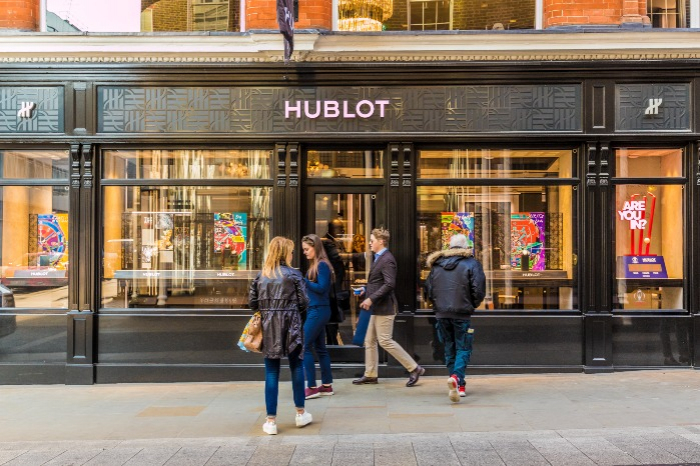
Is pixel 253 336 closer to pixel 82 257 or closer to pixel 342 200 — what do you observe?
pixel 342 200

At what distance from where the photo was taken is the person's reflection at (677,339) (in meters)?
9.38

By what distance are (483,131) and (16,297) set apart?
22.0 feet

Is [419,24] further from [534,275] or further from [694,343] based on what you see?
[694,343]

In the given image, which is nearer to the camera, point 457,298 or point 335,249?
point 457,298

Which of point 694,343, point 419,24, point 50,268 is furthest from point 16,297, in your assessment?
point 694,343

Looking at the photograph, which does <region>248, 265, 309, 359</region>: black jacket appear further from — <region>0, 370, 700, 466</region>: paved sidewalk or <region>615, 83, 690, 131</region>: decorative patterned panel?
<region>615, 83, 690, 131</region>: decorative patterned panel

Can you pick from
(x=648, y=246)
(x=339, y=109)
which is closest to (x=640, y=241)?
(x=648, y=246)

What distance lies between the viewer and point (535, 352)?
937cm

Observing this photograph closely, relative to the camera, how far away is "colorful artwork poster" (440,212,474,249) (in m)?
9.62

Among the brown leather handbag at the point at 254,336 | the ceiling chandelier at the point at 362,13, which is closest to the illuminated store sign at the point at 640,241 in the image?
the ceiling chandelier at the point at 362,13

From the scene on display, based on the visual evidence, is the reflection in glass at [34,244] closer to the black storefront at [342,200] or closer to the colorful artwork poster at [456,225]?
the black storefront at [342,200]

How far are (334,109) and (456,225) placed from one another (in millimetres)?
2279

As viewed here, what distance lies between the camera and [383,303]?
28.1 ft

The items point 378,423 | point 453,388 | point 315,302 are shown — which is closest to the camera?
point 378,423
